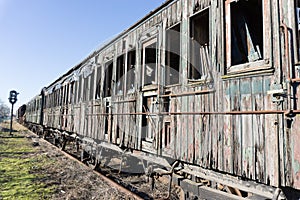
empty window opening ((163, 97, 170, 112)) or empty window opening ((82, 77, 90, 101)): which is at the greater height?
empty window opening ((82, 77, 90, 101))

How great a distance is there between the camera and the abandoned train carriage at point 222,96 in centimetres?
245

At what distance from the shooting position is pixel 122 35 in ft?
20.8

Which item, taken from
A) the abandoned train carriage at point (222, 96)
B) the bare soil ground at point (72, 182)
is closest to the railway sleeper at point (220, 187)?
the abandoned train carriage at point (222, 96)

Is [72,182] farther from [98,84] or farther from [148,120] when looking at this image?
[98,84]

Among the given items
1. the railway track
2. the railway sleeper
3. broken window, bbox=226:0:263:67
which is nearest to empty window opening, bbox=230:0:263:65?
broken window, bbox=226:0:263:67

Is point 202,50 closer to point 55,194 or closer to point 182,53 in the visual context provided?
point 182,53

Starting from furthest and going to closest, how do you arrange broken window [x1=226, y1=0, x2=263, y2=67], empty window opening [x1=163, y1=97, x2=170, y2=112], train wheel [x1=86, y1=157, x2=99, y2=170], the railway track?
1. train wheel [x1=86, y1=157, x2=99, y2=170]
2. the railway track
3. empty window opening [x1=163, y1=97, x2=170, y2=112]
4. broken window [x1=226, y1=0, x2=263, y2=67]

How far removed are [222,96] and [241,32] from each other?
106 centimetres

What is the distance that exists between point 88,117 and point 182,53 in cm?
506

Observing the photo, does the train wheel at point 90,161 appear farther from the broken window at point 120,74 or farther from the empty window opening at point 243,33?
the empty window opening at point 243,33

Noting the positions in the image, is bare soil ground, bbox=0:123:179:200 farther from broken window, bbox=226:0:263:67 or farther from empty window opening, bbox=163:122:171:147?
broken window, bbox=226:0:263:67

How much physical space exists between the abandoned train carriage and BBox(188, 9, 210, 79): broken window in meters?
0.02

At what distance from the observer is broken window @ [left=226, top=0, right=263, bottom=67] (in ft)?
10.3

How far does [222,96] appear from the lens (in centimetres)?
311
